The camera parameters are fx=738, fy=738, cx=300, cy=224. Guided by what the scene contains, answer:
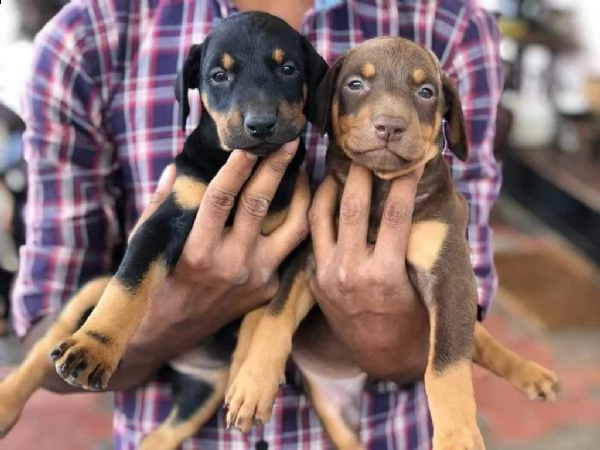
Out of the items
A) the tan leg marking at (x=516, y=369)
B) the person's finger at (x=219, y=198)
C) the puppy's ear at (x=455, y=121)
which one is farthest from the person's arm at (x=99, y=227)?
the tan leg marking at (x=516, y=369)

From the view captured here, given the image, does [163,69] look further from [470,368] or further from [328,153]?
[470,368]

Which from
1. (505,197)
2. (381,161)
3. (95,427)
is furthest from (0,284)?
(505,197)

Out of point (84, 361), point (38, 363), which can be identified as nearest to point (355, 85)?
point (84, 361)

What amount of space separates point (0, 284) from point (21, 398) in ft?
5.85

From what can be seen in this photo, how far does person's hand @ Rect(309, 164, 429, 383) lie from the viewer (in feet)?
3.19

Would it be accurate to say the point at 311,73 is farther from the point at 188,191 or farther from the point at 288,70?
the point at 188,191

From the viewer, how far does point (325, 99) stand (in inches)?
40.0

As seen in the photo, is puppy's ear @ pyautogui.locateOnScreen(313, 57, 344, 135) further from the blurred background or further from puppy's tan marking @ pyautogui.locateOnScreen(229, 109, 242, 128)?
the blurred background

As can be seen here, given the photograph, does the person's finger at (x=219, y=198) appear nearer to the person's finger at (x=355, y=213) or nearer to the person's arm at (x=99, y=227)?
the person's arm at (x=99, y=227)

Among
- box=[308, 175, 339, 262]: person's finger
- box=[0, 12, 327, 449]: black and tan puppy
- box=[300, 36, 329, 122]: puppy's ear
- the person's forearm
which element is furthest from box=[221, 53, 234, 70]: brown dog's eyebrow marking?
the person's forearm

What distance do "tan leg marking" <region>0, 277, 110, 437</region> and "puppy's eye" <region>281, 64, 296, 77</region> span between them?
16.8 inches

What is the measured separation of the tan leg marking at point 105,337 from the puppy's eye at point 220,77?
0.87 ft

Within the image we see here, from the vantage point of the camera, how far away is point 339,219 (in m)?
1.02

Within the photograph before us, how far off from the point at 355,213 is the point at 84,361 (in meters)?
0.39
